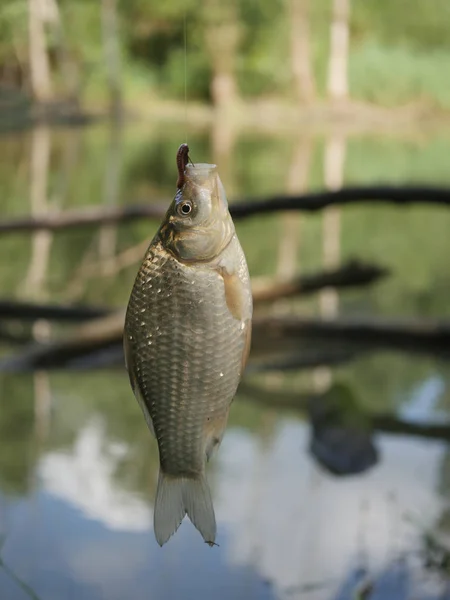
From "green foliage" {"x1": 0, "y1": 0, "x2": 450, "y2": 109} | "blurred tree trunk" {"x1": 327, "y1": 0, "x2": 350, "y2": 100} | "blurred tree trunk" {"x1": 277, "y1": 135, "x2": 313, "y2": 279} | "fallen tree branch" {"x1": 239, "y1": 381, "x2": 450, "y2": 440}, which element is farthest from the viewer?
"blurred tree trunk" {"x1": 327, "y1": 0, "x2": 350, "y2": 100}

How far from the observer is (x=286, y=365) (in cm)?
371

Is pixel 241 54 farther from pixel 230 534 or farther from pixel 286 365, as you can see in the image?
pixel 230 534

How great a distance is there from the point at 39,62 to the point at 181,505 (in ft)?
56.9

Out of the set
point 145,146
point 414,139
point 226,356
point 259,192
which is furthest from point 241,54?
point 226,356

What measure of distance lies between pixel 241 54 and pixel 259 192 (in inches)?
485

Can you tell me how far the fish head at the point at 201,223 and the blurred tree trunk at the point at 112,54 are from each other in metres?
18.3

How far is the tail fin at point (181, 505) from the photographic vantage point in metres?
0.76

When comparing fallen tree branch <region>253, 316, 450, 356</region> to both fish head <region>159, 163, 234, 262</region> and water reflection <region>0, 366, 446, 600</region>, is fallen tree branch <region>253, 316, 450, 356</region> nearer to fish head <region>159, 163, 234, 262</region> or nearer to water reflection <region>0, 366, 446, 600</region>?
water reflection <region>0, 366, 446, 600</region>

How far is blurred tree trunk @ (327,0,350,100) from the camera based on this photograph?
1892cm

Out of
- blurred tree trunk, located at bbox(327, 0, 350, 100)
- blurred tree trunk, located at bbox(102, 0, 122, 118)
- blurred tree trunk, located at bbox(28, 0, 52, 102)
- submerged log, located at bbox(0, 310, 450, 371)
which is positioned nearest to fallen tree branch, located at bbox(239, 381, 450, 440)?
submerged log, located at bbox(0, 310, 450, 371)

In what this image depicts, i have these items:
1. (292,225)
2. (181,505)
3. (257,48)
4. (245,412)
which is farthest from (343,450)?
(257,48)

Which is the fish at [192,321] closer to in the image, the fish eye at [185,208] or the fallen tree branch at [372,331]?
the fish eye at [185,208]

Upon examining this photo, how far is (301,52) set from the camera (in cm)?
1989

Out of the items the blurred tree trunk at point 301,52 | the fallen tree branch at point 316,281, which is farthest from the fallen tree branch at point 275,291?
the blurred tree trunk at point 301,52
